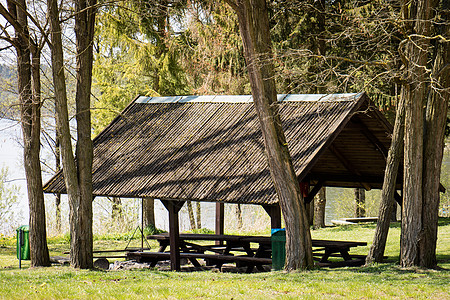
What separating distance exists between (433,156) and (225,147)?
470 centimetres

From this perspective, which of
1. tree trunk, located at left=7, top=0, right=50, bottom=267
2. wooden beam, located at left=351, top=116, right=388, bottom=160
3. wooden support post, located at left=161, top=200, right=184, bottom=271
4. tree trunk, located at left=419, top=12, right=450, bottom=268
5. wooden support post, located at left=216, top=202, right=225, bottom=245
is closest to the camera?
tree trunk, located at left=419, top=12, right=450, bottom=268

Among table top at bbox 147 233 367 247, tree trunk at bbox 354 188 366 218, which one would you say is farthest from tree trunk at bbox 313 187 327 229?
table top at bbox 147 233 367 247

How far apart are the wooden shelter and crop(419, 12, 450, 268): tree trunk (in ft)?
4.25

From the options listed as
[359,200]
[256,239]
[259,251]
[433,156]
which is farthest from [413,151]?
[359,200]

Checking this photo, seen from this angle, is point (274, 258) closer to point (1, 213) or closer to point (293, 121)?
point (293, 121)

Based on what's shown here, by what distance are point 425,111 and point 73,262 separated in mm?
7710

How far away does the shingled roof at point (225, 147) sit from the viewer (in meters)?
11.8

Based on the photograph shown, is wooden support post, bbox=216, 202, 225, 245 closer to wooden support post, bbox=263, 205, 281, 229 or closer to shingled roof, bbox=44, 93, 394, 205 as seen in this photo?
shingled roof, bbox=44, 93, 394, 205

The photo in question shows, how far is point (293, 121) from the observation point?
512 inches

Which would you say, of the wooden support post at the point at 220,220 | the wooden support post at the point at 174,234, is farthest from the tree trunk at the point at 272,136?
the wooden support post at the point at 220,220

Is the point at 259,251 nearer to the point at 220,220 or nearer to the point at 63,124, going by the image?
the point at 220,220

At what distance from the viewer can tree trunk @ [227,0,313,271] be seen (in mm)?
10422

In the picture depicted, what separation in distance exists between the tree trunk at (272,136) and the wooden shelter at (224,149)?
1.45 ft

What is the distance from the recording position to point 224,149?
13219mm
